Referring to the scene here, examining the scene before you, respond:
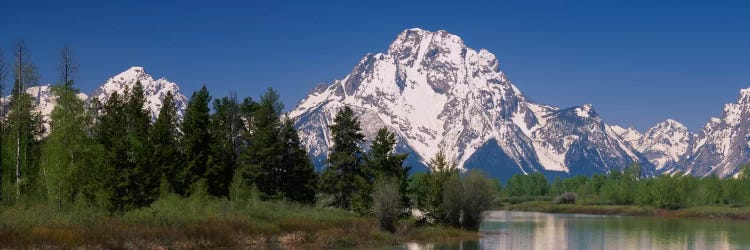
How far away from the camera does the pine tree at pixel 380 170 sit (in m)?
84.6

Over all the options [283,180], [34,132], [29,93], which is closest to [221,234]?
[29,93]

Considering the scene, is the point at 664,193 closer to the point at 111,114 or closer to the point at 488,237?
the point at 488,237

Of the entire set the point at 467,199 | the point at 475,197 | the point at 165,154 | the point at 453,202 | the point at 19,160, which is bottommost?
the point at 453,202

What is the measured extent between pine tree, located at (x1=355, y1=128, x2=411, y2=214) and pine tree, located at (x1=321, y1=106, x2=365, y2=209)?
4489 mm

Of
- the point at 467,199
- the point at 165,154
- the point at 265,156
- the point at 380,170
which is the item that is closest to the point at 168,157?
the point at 165,154

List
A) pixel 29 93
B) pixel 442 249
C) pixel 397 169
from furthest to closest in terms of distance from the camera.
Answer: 1. pixel 397 169
2. pixel 29 93
3. pixel 442 249

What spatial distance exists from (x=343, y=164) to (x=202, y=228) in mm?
30935

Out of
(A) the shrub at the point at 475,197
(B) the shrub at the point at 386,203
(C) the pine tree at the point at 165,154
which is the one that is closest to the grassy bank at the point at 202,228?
(B) the shrub at the point at 386,203

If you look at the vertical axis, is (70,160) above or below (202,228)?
above

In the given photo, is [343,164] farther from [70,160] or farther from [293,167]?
[70,160]

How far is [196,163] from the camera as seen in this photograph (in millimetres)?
88375

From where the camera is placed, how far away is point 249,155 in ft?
→ 308

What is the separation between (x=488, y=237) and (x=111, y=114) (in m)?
42.8

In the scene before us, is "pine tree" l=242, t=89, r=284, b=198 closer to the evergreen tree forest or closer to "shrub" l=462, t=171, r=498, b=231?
the evergreen tree forest
